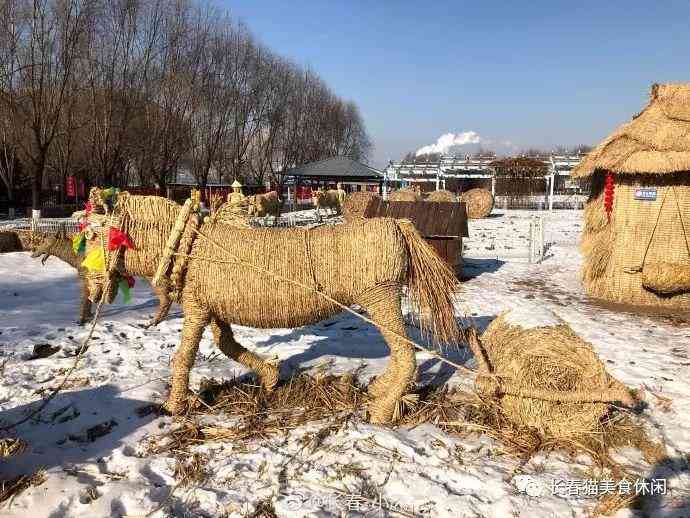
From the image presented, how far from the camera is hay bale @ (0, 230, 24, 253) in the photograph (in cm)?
1096

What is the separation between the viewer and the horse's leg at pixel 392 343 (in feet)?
11.5

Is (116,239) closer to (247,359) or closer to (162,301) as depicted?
(162,301)

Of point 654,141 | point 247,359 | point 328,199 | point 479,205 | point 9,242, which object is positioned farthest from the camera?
point 328,199

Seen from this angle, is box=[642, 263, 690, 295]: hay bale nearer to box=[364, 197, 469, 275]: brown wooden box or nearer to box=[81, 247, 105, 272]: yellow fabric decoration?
box=[364, 197, 469, 275]: brown wooden box

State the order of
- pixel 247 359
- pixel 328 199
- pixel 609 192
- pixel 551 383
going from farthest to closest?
pixel 328 199, pixel 609 192, pixel 247 359, pixel 551 383

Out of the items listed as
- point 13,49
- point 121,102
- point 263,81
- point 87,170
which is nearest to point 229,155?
point 263,81

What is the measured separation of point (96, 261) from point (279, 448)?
6.29 ft

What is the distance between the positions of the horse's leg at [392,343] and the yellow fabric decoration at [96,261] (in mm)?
1936

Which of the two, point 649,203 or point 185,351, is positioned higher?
point 649,203

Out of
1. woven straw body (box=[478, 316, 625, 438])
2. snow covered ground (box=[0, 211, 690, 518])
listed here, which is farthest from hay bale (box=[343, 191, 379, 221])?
woven straw body (box=[478, 316, 625, 438])

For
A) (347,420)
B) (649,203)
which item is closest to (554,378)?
(347,420)

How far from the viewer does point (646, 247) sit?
298 inches

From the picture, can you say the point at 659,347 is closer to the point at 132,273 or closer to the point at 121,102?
the point at 132,273

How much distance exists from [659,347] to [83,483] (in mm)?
6022
